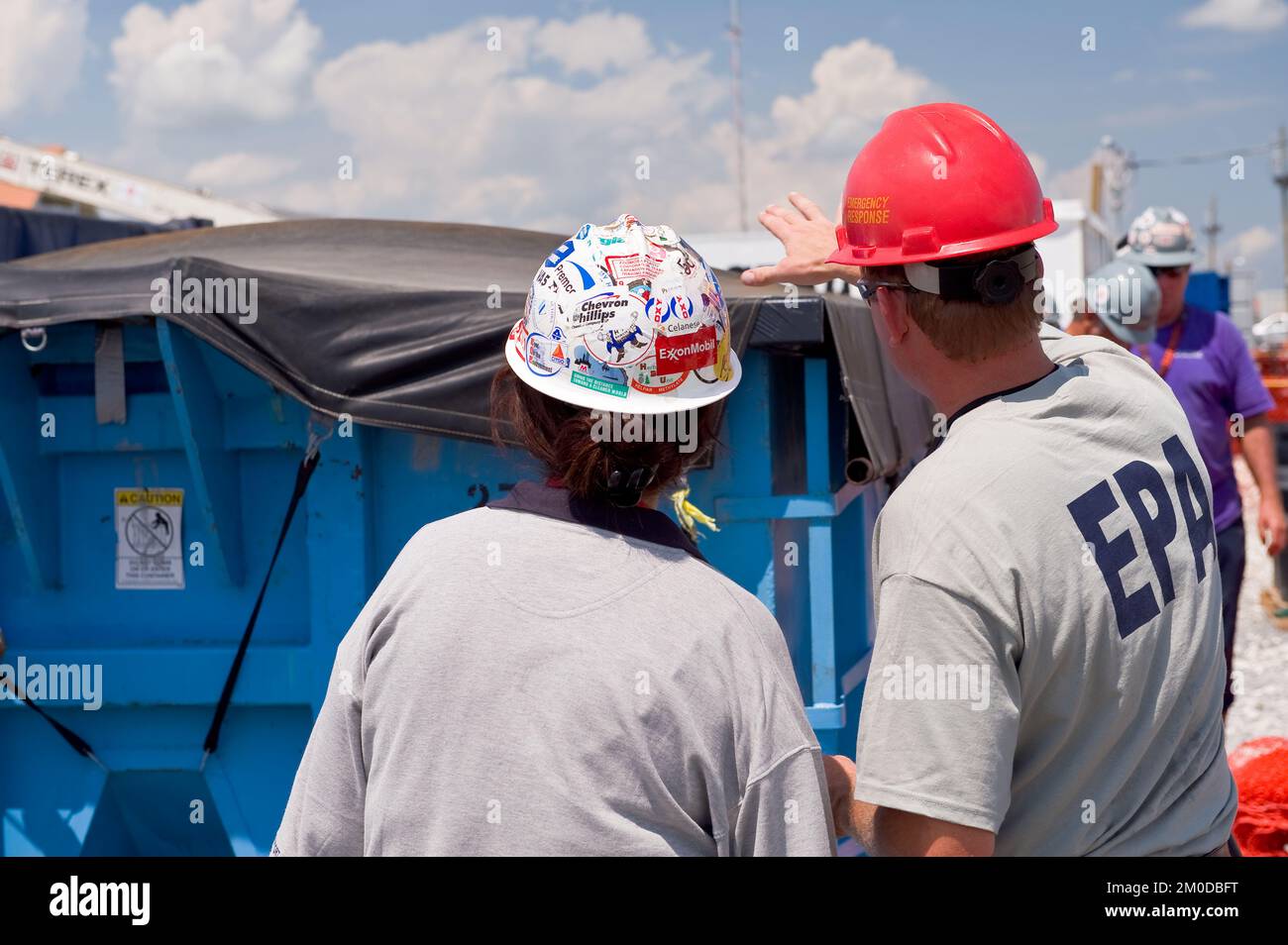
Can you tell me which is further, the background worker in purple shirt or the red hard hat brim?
the background worker in purple shirt

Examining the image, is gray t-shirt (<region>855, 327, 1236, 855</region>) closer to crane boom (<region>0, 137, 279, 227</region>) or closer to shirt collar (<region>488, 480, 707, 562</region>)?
shirt collar (<region>488, 480, 707, 562</region>)

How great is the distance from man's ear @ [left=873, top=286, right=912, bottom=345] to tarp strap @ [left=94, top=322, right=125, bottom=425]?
7.43 ft

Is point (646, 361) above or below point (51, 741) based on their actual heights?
above

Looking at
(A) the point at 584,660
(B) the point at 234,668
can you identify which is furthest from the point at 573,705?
(B) the point at 234,668

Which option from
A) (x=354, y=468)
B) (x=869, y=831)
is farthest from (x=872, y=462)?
(x=869, y=831)

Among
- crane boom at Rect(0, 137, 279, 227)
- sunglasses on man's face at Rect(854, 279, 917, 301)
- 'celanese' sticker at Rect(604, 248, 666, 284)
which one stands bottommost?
sunglasses on man's face at Rect(854, 279, 917, 301)

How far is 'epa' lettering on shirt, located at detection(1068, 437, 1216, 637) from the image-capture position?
1504 mm

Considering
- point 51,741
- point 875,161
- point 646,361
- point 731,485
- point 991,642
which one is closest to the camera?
point 991,642

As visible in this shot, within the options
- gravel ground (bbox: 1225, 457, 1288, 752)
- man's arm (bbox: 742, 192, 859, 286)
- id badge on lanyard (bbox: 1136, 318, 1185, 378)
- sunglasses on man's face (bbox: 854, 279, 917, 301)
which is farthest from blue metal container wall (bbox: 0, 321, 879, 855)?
gravel ground (bbox: 1225, 457, 1288, 752)

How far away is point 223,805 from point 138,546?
731 millimetres

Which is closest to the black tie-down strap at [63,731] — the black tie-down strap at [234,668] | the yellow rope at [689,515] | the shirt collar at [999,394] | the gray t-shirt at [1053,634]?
the black tie-down strap at [234,668]

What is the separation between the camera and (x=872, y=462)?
328 cm

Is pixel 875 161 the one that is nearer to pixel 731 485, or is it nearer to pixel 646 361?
pixel 646 361

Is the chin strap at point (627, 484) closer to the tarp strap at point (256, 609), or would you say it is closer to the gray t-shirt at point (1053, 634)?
the gray t-shirt at point (1053, 634)
